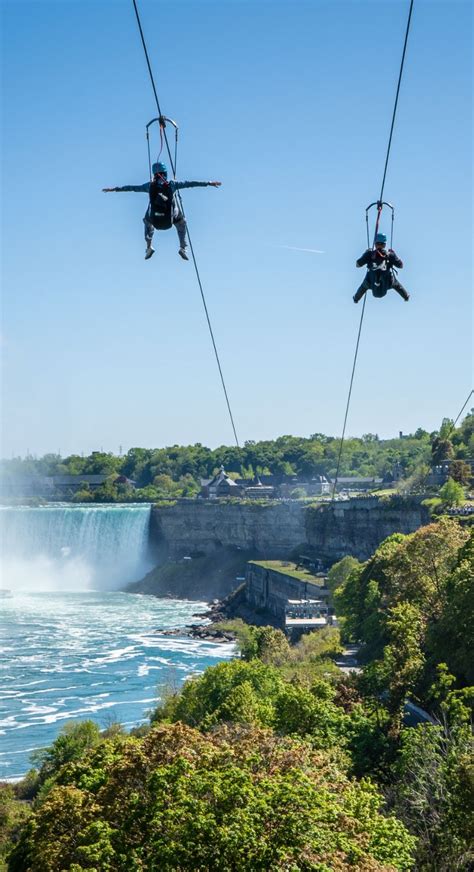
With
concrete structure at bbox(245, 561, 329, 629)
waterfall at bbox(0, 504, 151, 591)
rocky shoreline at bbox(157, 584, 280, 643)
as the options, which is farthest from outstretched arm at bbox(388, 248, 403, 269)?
waterfall at bbox(0, 504, 151, 591)

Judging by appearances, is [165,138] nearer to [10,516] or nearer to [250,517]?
[250,517]

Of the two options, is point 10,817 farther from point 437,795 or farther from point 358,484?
point 358,484

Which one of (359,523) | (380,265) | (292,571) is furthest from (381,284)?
(359,523)

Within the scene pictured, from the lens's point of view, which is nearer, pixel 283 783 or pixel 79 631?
pixel 283 783

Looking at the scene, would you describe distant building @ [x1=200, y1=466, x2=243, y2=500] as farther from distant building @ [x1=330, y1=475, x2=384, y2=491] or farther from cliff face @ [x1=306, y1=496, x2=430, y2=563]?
cliff face @ [x1=306, y1=496, x2=430, y2=563]

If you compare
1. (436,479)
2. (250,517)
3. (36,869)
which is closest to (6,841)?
(36,869)

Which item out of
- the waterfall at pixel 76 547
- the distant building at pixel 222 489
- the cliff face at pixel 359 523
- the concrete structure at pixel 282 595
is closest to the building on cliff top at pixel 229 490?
the distant building at pixel 222 489
